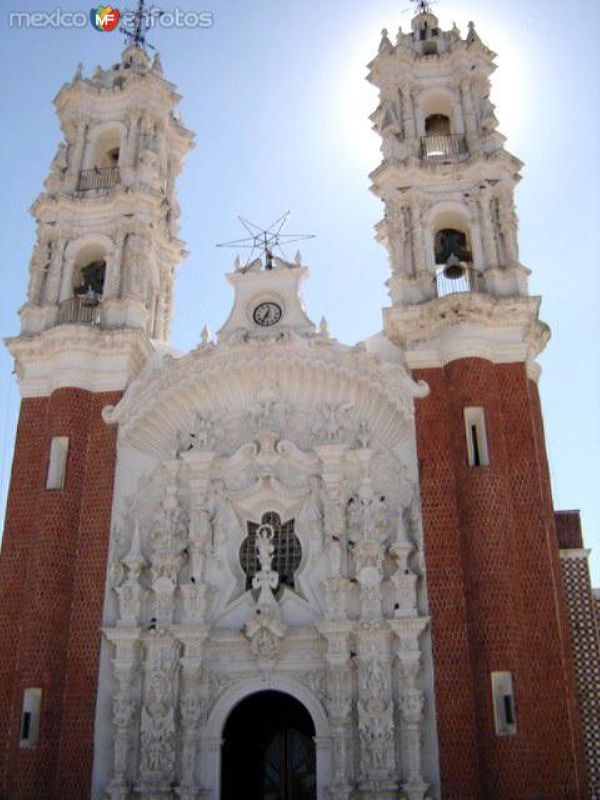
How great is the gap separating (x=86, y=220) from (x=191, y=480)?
9114mm

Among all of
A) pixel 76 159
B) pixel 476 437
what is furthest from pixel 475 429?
pixel 76 159

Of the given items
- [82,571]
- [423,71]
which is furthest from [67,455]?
[423,71]

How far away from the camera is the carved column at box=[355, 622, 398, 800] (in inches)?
676

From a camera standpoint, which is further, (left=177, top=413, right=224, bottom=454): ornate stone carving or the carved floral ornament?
(left=177, top=413, right=224, bottom=454): ornate stone carving

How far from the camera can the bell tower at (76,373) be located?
1870cm

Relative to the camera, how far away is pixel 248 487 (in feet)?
68.0

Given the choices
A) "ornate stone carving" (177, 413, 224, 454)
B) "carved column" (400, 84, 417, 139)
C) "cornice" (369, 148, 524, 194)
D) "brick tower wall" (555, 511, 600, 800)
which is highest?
"carved column" (400, 84, 417, 139)

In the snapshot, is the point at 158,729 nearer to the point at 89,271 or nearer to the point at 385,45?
the point at 89,271

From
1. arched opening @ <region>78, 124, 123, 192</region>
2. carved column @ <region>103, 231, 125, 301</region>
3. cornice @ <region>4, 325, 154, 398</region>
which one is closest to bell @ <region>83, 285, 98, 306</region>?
carved column @ <region>103, 231, 125, 301</region>

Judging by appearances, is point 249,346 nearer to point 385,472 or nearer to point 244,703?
point 385,472

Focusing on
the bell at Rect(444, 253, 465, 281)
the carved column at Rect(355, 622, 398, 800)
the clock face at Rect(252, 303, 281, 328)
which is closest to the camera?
the carved column at Rect(355, 622, 398, 800)

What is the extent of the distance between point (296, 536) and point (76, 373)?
698 cm

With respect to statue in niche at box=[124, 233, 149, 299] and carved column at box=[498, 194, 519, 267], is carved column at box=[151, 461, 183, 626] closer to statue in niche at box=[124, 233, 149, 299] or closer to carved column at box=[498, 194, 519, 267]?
statue in niche at box=[124, 233, 149, 299]

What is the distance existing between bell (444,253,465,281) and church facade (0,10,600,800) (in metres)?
0.08
